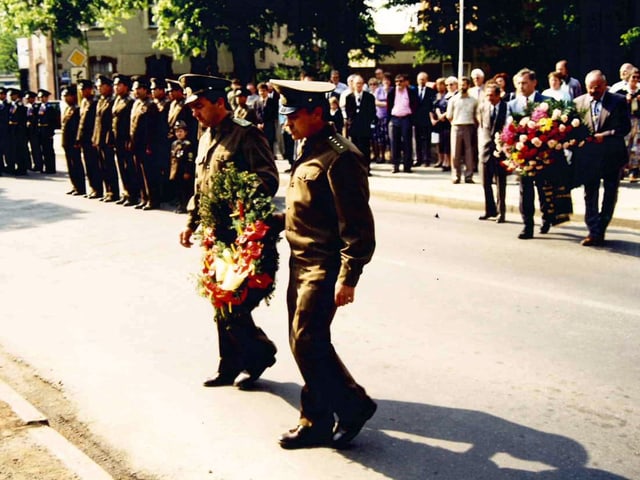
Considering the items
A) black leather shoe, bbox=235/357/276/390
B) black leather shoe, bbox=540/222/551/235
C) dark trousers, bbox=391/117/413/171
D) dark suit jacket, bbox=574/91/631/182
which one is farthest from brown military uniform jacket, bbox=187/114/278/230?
dark trousers, bbox=391/117/413/171

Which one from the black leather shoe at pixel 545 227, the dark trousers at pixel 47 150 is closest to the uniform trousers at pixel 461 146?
the black leather shoe at pixel 545 227

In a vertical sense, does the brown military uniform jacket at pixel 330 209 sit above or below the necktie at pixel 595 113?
below

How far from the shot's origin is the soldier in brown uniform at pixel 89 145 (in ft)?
51.5

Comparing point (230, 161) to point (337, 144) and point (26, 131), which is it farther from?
point (26, 131)

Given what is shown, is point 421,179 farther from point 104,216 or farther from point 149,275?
point 149,275

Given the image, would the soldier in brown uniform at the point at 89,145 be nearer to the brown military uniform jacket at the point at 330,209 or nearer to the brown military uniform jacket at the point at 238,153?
the brown military uniform jacket at the point at 238,153

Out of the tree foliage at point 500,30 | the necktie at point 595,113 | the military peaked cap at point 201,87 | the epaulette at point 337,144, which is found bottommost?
the epaulette at point 337,144

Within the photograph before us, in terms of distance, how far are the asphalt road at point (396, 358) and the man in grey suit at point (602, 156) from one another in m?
0.41

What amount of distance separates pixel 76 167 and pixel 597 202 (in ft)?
33.4

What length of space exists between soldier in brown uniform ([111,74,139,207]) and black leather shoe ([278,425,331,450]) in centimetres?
1063

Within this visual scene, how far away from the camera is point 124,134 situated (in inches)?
581

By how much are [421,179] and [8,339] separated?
11.0 meters

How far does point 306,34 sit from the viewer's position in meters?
34.7

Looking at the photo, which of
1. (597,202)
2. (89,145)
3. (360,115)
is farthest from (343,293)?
(360,115)
